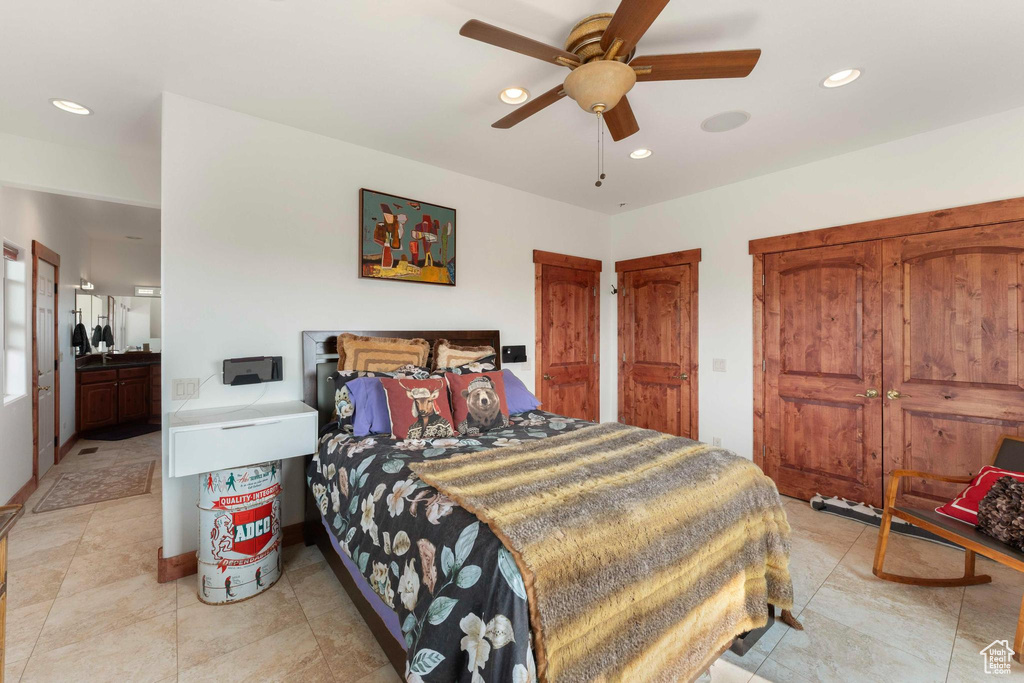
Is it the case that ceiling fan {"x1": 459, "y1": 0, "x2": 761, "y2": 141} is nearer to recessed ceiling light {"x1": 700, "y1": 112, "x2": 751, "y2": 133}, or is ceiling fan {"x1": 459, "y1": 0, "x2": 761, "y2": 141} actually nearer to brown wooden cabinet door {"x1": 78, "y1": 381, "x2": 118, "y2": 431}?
recessed ceiling light {"x1": 700, "y1": 112, "x2": 751, "y2": 133}

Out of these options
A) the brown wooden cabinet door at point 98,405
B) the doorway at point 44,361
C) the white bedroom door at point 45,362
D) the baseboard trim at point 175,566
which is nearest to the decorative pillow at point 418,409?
the baseboard trim at point 175,566

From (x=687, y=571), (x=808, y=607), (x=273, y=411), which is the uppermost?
(x=273, y=411)

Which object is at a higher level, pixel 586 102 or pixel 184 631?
pixel 586 102

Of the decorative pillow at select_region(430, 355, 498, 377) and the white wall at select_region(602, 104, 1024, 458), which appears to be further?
the decorative pillow at select_region(430, 355, 498, 377)

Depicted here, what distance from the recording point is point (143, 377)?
6211 mm

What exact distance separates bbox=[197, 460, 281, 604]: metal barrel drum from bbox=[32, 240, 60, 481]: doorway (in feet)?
9.27

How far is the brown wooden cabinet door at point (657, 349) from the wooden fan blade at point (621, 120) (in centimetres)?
222

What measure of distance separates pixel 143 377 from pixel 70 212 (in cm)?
259

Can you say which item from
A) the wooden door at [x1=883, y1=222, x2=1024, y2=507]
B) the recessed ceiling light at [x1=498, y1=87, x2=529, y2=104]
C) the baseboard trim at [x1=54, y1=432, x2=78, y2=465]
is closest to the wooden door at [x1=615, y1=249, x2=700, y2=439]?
the wooden door at [x1=883, y1=222, x2=1024, y2=507]

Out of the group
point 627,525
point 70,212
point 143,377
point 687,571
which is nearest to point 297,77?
point 627,525

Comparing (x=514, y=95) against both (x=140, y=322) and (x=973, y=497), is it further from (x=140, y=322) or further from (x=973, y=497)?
(x=140, y=322)

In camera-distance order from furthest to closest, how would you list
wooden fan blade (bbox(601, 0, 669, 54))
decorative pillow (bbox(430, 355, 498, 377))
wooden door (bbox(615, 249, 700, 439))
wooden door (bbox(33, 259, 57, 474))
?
wooden door (bbox(615, 249, 700, 439))
wooden door (bbox(33, 259, 57, 474))
decorative pillow (bbox(430, 355, 498, 377))
wooden fan blade (bbox(601, 0, 669, 54))

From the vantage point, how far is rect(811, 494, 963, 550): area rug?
280cm

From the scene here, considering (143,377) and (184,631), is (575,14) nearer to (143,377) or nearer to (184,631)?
(184,631)
